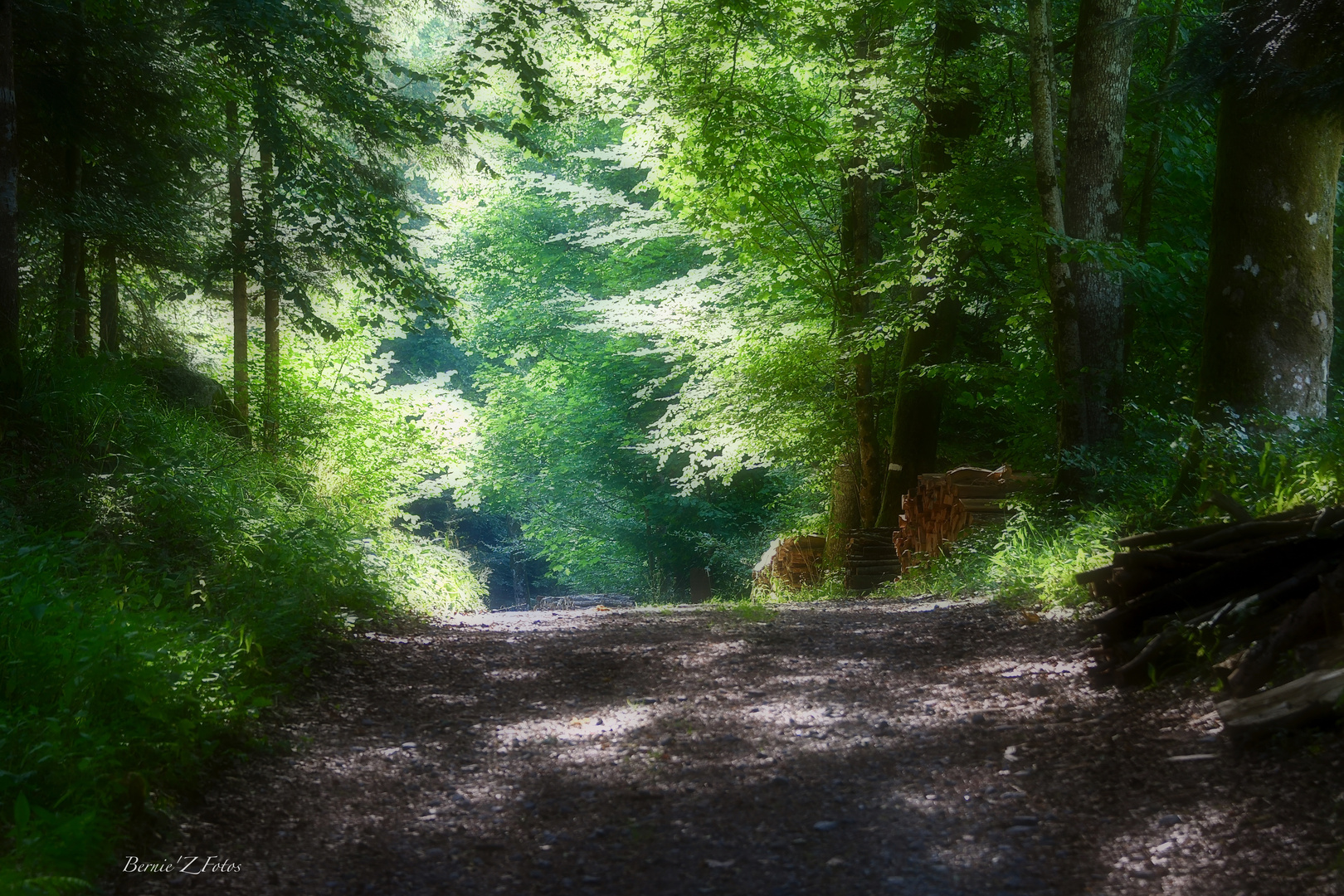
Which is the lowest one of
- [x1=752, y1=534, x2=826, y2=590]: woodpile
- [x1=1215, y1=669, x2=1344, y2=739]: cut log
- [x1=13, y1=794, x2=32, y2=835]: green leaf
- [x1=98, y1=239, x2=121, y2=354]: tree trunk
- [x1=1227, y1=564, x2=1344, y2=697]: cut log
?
[x1=752, y1=534, x2=826, y2=590]: woodpile

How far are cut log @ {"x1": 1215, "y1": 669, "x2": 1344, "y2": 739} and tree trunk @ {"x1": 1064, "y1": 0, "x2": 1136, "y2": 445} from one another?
17.7 ft

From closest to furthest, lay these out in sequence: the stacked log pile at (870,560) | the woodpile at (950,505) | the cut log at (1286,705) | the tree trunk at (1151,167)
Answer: the cut log at (1286,705) → the tree trunk at (1151,167) → the woodpile at (950,505) → the stacked log pile at (870,560)

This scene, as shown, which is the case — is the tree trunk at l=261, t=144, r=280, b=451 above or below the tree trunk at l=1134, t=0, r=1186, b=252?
below

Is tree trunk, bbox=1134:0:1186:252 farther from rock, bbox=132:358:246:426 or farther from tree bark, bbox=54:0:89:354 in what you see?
tree bark, bbox=54:0:89:354

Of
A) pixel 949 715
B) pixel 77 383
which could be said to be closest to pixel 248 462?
pixel 77 383

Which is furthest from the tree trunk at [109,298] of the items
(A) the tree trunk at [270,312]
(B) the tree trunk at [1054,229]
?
(B) the tree trunk at [1054,229]

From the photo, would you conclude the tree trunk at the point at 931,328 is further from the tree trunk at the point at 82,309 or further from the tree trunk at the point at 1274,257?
the tree trunk at the point at 82,309

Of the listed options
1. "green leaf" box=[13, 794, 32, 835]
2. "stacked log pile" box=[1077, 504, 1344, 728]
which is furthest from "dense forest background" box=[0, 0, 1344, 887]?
"stacked log pile" box=[1077, 504, 1344, 728]

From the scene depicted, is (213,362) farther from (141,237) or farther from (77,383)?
(77,383)

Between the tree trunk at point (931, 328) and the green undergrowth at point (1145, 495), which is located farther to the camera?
the tree trunk at point (931, 328)

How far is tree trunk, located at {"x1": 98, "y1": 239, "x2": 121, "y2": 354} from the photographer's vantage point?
848 centimetres

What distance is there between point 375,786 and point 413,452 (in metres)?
10.1

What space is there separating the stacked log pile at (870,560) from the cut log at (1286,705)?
9.51 metres
